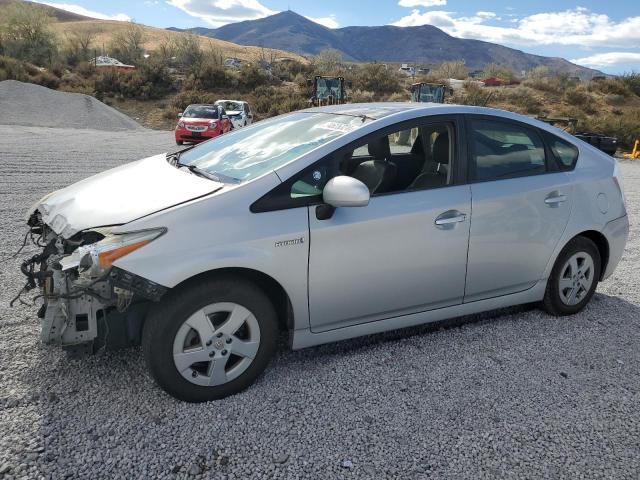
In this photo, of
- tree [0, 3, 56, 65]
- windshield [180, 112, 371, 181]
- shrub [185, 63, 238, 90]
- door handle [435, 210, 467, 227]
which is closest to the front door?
door handle [435, 210, 467, 227]

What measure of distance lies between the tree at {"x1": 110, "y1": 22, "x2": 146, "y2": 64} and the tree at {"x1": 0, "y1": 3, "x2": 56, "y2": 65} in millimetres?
6653

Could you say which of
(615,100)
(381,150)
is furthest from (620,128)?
(381,150)

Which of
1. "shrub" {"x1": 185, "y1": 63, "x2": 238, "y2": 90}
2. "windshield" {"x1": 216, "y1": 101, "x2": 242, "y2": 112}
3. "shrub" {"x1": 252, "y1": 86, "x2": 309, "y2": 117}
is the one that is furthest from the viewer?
"shrub" {"x1": 185, "y1": 63, "x2": 238, "y2": 90}

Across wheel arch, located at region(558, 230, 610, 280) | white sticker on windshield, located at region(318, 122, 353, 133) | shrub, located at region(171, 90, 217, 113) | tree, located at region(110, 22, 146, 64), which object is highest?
tree, located at region(110, 22, 146, 64)

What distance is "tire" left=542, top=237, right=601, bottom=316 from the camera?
160 inches

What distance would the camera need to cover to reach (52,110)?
25.7 meters

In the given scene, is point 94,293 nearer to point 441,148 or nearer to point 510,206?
point 441,148

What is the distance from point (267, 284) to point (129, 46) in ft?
186

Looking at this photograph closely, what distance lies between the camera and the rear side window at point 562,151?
398 cm

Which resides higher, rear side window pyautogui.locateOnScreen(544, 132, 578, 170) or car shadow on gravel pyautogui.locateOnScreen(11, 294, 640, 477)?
rear side window pyautogui.locateOnScreen(544, 132, 578, 170)

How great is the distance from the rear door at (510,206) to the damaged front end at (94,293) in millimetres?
2101

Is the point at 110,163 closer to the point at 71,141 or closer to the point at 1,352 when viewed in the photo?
the point at 71,141

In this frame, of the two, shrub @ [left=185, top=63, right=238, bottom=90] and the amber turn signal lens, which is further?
shrub @ [left=185, top=63, right=238, bottom=90]

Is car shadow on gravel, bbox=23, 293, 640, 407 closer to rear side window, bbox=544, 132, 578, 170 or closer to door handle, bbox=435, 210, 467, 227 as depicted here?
door handle, bbox=435, 210, 467, 227
